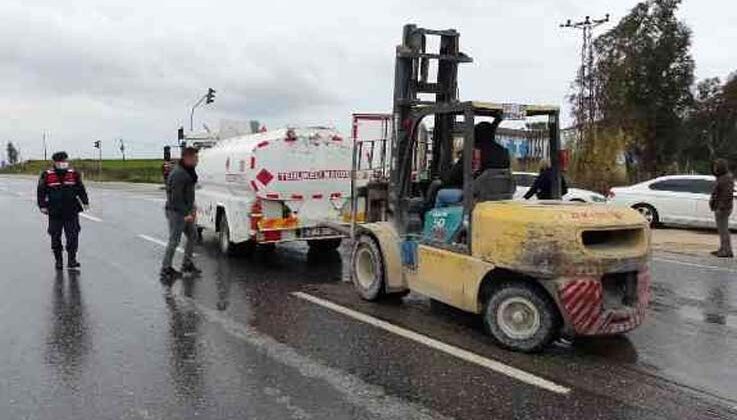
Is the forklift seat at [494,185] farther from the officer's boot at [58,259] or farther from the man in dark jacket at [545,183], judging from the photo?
the officer's boot at [58,259]

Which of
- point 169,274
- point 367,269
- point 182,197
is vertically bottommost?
point 169,274

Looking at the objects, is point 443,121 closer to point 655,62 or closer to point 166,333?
point 166,333

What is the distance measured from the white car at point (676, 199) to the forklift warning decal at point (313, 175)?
9.32m

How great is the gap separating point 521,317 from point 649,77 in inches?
1298

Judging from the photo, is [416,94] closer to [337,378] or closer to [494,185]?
[494,185]

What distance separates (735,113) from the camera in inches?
2028

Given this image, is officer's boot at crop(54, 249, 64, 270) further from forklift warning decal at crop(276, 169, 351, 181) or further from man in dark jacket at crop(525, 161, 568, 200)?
man in dark jacket at crop(525, 161, 568, 200)

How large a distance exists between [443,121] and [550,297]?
2.63m

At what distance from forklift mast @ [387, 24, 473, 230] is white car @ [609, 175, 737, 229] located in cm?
1143

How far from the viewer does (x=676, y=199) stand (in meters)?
19.5

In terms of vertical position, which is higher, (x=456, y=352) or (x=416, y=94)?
(x=416, y=94)

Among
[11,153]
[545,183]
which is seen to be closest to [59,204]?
[545,183]

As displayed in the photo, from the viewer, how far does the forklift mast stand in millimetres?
8406

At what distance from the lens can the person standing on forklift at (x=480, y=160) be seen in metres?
7.29
